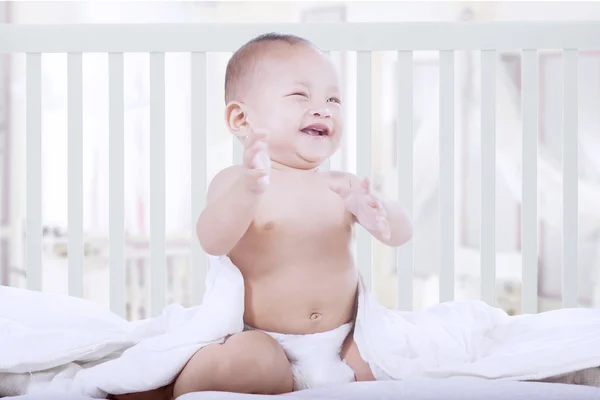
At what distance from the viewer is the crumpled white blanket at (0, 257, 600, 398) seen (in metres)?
0.77

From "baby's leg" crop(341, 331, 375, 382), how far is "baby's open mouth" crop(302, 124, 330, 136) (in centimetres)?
28

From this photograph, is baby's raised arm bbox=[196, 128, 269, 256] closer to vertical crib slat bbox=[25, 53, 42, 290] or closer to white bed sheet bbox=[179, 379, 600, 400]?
white bed sheet bbox=[179, 379, 600, 400]

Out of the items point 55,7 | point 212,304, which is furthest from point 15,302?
point 55,7

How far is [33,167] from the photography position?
124 cm

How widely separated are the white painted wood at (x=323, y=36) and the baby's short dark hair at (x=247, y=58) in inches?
11.8

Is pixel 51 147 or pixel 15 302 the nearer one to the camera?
pixel 15 302

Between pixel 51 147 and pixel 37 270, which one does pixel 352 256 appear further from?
pixel 51 147

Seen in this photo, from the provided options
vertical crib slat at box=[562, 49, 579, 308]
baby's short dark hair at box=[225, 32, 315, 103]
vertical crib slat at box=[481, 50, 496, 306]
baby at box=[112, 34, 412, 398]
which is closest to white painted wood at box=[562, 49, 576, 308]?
vertical crib slat at box=[562, 49, 579, 308]

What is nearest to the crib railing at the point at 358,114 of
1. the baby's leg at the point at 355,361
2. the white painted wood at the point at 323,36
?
the white painted wood at the point at 323,36

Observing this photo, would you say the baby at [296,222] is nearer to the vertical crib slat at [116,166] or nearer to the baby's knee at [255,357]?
the baby's knee at [255,357]

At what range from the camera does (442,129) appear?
124 cm

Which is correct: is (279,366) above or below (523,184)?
below

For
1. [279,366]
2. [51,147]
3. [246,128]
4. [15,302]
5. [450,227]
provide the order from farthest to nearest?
[51,147] < [450,227] < [15,302] < [246,128] < [279,366]

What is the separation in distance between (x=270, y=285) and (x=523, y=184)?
0.61 m
